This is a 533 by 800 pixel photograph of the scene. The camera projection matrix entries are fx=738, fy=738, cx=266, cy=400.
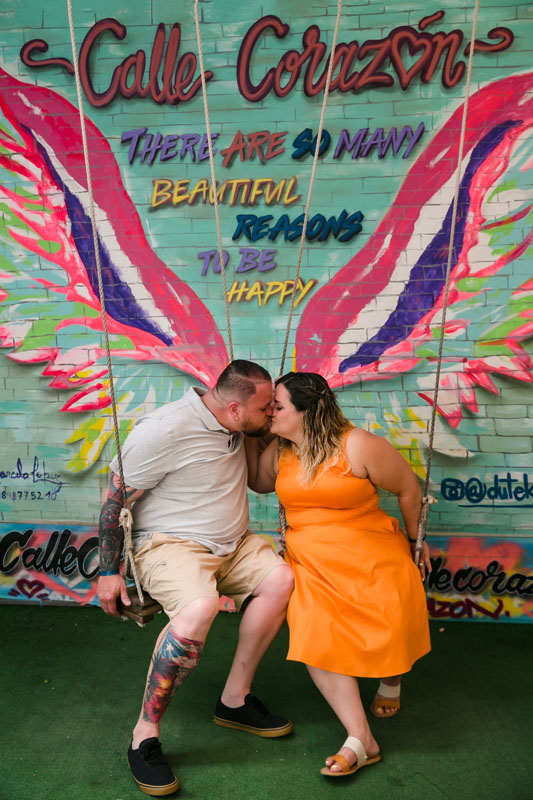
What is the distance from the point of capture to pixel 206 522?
2.69m

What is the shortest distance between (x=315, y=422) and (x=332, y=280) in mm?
1088

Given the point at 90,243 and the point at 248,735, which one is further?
the point at 90,243

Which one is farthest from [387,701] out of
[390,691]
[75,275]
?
[75,275]

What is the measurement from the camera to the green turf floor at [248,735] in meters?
2.37

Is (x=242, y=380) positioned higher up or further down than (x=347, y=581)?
higher up

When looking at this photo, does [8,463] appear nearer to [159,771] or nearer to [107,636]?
[107,636]

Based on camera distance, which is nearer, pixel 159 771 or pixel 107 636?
pixel 159 771

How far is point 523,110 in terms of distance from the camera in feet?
11.0

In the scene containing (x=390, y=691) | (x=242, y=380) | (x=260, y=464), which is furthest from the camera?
(x=260, y=464)

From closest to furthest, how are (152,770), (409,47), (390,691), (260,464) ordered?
(152,770)
(390,691)
(260,464)
(409,47)

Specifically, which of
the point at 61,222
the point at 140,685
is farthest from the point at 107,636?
the point at 61,222

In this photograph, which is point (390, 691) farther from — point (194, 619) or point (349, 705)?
point (194, 619)

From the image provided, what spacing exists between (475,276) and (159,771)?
2448 mm
